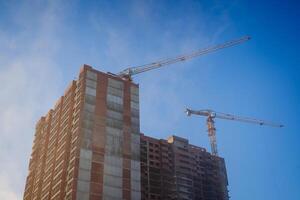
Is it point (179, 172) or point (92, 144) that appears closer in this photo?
point (92, 144)

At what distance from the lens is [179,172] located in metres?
171

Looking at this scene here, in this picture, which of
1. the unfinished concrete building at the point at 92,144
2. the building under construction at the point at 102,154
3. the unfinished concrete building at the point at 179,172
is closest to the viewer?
the unfinished concrete building at the point at 92,144

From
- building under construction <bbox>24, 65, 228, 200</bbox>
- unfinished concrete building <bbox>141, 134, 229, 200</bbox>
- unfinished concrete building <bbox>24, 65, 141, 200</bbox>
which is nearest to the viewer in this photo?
unfinished concrete building <bbox>24, 65, 141, 200</bbox>

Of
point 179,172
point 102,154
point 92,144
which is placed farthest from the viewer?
point 179,172

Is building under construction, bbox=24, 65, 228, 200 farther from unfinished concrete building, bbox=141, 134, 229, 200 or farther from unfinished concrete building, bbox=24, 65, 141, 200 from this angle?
unfinished concrete building, bbox=141, 134, 229, 200

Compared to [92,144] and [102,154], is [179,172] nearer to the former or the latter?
[102,154]

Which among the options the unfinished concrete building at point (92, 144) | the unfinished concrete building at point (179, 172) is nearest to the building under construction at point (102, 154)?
the unfinished concrete building at point (92, 144)

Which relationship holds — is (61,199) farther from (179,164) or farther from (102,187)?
(179,164)

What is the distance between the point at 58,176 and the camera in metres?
128

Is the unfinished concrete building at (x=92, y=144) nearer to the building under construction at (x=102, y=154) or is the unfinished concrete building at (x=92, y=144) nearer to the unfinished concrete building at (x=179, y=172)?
the building under construction at (x=102, y=154)

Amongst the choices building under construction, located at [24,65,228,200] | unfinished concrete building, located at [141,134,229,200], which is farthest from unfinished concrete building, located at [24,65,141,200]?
unfinished concrete building, located at [141,134,229,200]

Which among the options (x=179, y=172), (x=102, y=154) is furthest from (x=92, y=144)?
(x=179, y=172)

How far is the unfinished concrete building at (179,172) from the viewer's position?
161625mm

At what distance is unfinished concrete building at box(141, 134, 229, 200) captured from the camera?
161625 millimetres
